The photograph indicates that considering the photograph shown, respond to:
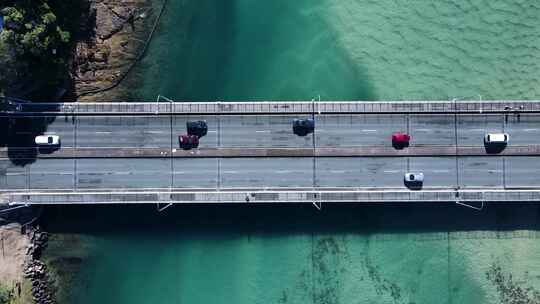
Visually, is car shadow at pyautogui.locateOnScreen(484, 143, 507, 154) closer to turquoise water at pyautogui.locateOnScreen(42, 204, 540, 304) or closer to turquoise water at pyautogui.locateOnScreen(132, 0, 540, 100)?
turquoise water at pyautogui.locateOnScreen(132, 0, 540, 100)

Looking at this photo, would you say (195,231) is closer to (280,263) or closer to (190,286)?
(190,286)

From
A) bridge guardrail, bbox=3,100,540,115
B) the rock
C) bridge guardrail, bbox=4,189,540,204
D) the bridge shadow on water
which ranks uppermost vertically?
the rock

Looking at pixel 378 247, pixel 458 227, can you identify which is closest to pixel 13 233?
pixel 378 247

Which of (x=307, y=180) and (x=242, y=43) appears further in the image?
(x=242, y=43)

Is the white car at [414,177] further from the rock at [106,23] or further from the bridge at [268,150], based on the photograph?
the rock at [106,23]

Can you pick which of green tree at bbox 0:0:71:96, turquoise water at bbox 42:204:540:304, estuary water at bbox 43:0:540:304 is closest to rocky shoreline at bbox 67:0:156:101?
estuary water at bbox 43:0:540:304

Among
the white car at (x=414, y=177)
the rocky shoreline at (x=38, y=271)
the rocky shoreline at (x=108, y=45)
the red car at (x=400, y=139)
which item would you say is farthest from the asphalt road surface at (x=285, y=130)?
the rocky shoreline at (x=38, y=271)

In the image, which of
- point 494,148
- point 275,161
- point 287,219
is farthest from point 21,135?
point 494,148

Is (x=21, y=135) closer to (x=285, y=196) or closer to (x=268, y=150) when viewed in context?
(x=268, y=150)
